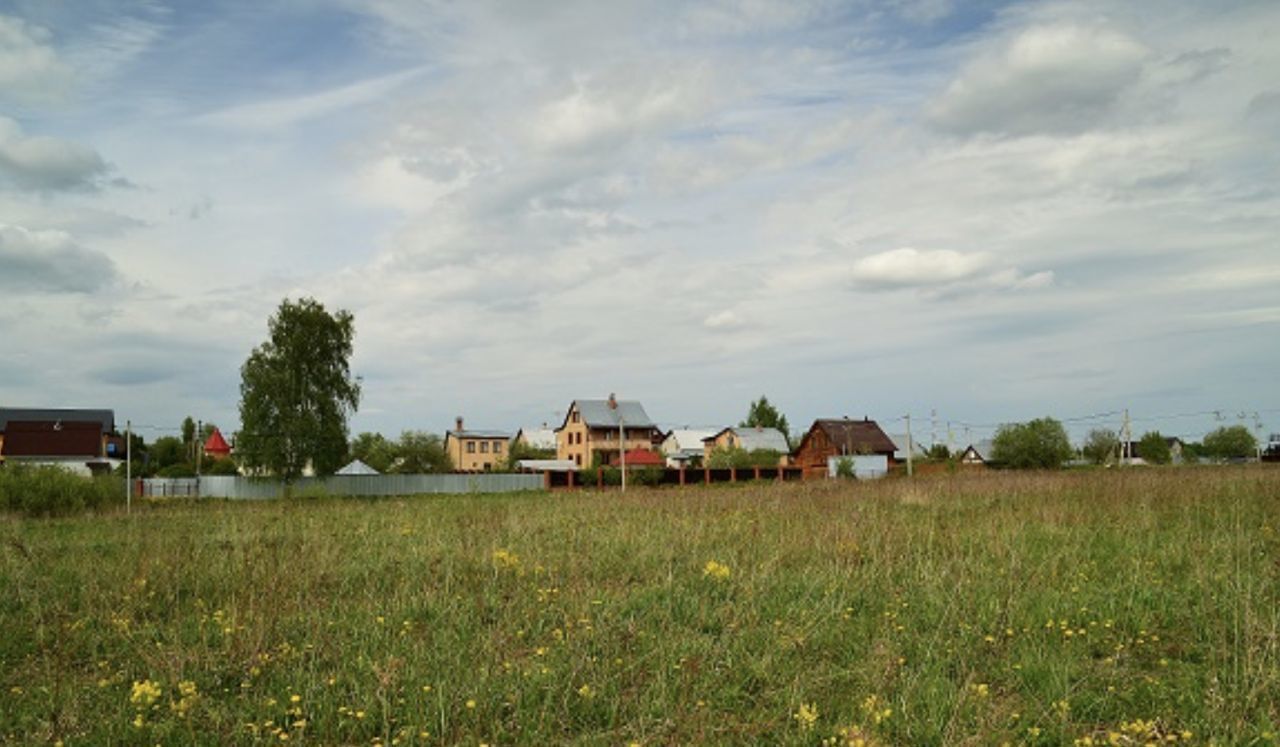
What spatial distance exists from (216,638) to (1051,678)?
20.7 ft

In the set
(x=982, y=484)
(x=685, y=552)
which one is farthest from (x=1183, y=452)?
(x=685, y=552)

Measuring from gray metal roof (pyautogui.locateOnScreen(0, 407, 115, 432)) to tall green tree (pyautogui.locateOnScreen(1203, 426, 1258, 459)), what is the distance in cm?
12538

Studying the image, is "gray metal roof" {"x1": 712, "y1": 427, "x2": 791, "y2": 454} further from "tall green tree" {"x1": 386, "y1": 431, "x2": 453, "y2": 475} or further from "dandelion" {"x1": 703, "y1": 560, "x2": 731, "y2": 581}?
"dandelion" {"x1": 703, "y1": 560, "x2": 731, "y2": 581}

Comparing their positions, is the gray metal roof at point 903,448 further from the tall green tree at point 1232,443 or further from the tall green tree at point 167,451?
the tall green tree at point 167,451

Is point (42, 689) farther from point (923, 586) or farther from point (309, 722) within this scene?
point (923, 586)

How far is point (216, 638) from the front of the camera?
6.89 metres

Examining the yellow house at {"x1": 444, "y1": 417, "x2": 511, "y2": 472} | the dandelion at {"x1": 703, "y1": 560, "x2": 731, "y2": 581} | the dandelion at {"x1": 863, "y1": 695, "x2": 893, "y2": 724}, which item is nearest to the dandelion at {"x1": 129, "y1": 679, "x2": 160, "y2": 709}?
the dandelion at {"x1": 863, "y1": 695, "x2": 893, "y2": 724}

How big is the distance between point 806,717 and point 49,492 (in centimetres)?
3015

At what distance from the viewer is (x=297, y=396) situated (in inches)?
1992

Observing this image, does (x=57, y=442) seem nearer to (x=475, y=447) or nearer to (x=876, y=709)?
(x=475, y=447)

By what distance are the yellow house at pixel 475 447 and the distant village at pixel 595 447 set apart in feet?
0.41

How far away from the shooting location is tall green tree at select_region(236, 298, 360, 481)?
163ft

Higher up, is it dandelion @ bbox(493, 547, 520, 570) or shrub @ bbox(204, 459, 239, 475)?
shrub @ bbox(204, 459, 239, 475)

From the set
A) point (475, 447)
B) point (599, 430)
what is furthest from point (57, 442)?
point (599, 430)
